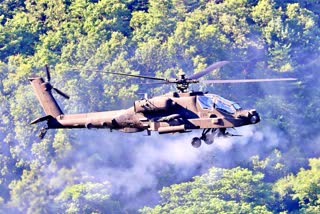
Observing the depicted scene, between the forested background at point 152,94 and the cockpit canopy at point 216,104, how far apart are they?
2761 cm

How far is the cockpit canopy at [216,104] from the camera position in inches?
2704

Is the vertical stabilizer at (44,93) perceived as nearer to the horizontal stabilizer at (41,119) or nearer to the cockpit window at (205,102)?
the horizontal stabilizer at (41,119)

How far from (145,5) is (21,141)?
81.5 ft

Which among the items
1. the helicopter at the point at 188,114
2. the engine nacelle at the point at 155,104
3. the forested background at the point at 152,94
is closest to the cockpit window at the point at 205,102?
the helicopter at the point at 188,114

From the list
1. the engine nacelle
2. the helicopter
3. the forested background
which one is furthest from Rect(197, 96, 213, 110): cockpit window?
the forested background

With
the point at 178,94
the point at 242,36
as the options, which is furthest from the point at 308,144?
the point at 178,94

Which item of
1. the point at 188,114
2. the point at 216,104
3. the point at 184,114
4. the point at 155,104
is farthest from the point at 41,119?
the point at 216,104

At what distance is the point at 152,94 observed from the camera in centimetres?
12038

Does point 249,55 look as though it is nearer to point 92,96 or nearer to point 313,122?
point 313,122

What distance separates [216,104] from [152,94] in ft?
169

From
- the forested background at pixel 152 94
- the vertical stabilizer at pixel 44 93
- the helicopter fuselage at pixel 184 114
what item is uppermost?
the helicopter fuselage at pixel 184 114

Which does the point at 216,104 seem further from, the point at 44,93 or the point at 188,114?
the point at 44,93

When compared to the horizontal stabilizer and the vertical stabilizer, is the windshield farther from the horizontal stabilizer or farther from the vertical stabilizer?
the vertical stabilizer

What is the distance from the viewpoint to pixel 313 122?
4998 inches
